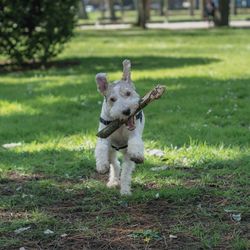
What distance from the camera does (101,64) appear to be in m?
14.9

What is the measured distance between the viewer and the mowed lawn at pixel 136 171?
4.20 m

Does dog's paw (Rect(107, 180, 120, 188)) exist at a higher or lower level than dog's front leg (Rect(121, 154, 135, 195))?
lower

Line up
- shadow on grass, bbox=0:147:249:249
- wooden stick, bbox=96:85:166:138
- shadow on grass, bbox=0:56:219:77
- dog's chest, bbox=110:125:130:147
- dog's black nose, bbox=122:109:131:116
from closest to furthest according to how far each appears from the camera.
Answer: shadow on grass, bbox=0:147:249:249 < dog's black nose, bbox=122:109:131:116 < wooden stick, bbox=96:85:166:138 < dog's chest, bbox=110:125:130:147 < shadow on grass, bbox=0:56:219:77

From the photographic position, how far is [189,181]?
542 cm

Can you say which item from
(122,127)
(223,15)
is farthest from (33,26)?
(223,15)

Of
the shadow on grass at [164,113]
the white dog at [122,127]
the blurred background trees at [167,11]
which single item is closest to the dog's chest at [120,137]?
the white dog at [122,127]

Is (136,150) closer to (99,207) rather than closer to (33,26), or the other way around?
(99,207)

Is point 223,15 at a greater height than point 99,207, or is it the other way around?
point 99,207

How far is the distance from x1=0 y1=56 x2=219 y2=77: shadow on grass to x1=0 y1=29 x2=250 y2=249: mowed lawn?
158cm

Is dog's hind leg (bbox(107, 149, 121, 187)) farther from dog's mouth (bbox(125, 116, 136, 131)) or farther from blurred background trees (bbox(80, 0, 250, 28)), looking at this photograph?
blurred background trees (bbox(80, 0, 250, 28))

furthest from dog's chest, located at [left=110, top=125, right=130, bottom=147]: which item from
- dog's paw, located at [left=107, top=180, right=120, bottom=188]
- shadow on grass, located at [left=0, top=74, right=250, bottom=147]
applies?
shadow on grass, located at [left=0, top=74, right=250, bottom=147]

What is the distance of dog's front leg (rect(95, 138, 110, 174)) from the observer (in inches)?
181

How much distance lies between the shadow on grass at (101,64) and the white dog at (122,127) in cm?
849

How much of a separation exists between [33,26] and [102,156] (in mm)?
10298
